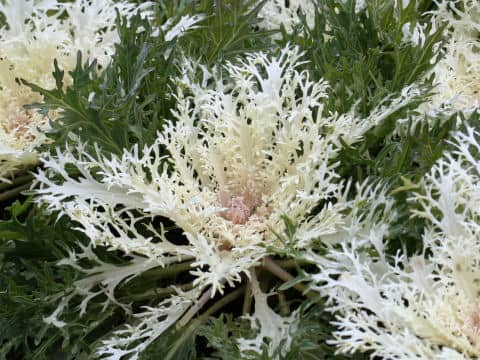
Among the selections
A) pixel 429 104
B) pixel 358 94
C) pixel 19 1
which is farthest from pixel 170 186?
pixel 19 1

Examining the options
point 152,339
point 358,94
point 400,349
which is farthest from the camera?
point 358,94

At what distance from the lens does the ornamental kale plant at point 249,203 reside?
29.8 inches

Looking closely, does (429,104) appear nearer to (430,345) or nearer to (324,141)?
(324,141)

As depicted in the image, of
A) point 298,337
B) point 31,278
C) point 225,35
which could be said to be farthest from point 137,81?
point 298,337

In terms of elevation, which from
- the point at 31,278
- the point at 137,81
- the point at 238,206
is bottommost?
the point at 31,278

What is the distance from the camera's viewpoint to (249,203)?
96 centimetres

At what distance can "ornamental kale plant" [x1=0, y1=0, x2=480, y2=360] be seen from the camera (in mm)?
757

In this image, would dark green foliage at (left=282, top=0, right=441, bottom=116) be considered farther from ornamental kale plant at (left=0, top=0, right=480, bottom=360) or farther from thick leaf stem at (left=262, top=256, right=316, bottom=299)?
thick leaf stem at (left=262, top=256, right=316, bottom=299)

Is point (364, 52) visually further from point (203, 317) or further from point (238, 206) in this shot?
point (203, 317)

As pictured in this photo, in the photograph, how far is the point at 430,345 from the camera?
0.72 meters

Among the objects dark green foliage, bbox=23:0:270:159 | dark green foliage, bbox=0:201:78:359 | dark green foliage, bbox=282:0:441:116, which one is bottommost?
dark green foliage, bbox=0:201:78:359

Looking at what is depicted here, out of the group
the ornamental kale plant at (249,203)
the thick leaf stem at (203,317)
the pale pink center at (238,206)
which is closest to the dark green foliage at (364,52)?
the ornamental kale plant at (249,203)

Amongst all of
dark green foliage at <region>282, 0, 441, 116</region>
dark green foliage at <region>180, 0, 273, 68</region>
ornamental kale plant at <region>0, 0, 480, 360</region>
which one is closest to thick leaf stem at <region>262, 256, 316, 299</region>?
ornamental kale plant at <region>0, 0, 480, 360</region>

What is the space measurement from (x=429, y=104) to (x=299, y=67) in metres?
0.22
